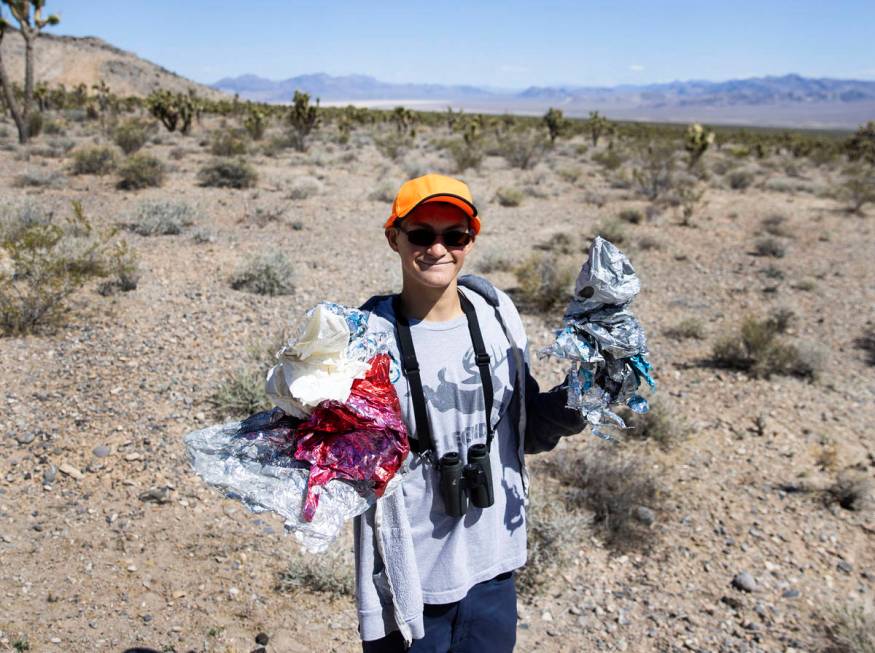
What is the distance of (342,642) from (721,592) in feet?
7.38

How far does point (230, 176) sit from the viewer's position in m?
13.8

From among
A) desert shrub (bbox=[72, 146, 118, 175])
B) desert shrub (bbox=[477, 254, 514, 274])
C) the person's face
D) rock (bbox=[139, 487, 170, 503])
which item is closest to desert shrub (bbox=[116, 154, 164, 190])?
desert shrub (bbox=[72, 146, 118, 175])

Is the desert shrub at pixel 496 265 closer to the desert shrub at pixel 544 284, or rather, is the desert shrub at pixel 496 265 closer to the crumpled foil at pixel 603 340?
the desert shrub at pixel 544 284

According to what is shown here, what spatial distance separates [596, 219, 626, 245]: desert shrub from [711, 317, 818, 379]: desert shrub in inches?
187

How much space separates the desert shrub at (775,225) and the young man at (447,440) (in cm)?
1212

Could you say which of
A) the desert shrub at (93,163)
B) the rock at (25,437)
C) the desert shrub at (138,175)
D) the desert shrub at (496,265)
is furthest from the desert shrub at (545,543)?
the desert shrub at (93,163)

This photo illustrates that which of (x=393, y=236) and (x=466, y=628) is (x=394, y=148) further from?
(x=466, y=628)

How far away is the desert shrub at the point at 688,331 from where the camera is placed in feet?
23.8

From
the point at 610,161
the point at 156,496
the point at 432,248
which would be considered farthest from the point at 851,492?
the point at 610,161

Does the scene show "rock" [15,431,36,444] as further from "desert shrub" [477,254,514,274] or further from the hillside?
the hillside

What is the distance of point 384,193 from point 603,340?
41.4ft

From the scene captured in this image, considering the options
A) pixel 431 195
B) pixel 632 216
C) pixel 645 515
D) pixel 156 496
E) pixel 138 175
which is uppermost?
pixel 138 175

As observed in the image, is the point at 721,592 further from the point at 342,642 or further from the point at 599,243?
the point at 599,243

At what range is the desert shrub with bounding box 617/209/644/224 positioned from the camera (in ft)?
42.2
